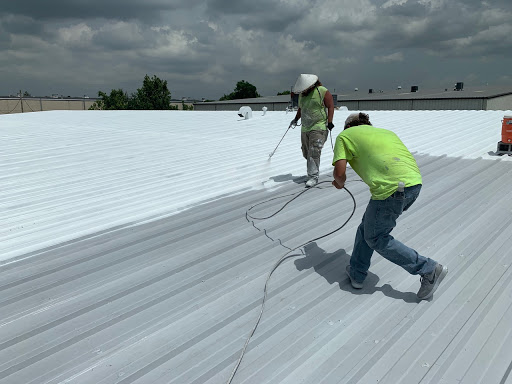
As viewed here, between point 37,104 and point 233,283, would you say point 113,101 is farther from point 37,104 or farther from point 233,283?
point 233,283

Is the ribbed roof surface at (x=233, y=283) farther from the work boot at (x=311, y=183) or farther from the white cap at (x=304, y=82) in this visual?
the white cap at (x=304, y=82)

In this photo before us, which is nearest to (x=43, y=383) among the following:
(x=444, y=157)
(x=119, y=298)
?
(x=119, y=298)

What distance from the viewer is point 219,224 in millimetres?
4496

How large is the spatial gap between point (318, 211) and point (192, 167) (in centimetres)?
285

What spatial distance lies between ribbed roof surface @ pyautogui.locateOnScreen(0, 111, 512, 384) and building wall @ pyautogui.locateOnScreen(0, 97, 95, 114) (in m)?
47.7

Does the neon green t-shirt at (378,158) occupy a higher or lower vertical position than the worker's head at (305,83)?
lower

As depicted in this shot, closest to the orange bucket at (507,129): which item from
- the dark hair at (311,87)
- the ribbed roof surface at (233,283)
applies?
the ribbed roof surface at (233,283)

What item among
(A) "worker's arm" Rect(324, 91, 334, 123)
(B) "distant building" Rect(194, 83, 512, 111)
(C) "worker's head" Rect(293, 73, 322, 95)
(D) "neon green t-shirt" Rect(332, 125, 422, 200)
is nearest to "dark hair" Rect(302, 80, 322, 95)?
(C) "worker's head" Rect(293, 73, 322, 95)

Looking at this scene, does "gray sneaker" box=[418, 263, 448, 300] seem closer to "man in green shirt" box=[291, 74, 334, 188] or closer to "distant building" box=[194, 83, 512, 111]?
"man in green shirt" box=[291, 74, 334, 188]

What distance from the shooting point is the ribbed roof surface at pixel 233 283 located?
234cm

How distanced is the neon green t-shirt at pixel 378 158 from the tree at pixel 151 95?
180 feet

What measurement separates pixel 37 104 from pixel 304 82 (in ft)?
187

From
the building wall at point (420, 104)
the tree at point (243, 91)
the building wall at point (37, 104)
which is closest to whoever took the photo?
the building wall at point (420, 104)

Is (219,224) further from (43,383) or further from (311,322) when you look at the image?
(43,383)
